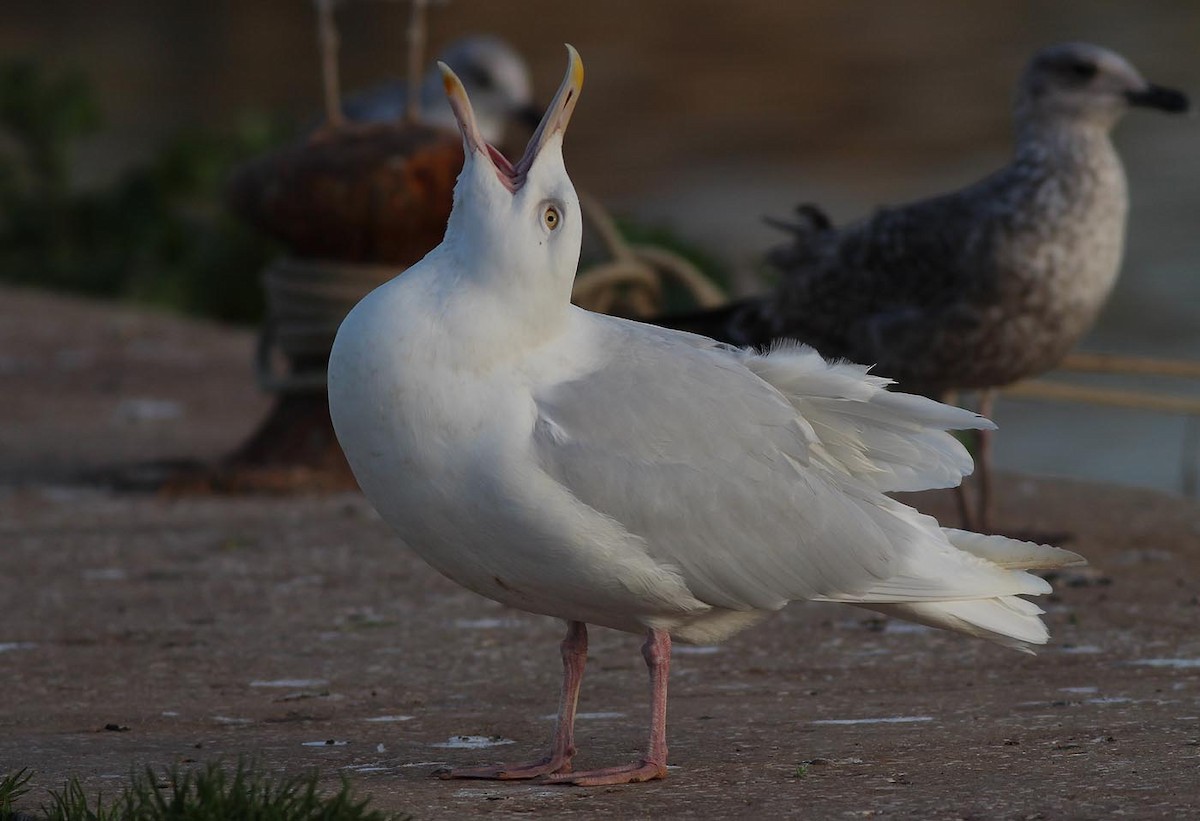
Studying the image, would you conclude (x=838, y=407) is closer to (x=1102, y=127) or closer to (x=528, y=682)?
(x=528, y=682)

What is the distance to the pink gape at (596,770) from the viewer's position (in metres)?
3.99

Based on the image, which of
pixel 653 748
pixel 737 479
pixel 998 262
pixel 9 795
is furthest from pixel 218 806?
pixel 998 262

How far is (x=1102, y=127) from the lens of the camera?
7105 mm

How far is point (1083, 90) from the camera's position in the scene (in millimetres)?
7102

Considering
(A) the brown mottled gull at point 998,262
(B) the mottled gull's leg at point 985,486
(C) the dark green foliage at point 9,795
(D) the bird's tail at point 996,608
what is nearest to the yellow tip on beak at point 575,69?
(D) the bird's tail at point 996,608

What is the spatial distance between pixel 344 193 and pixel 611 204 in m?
14.0

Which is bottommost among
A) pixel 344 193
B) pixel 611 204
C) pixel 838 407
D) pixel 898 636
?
pixel 898 636

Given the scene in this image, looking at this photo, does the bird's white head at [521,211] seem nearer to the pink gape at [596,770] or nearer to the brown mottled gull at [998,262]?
the pink gape at [596,770]

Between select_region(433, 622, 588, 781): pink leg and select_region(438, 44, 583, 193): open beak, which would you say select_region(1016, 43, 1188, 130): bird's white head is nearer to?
select_region(438, 44, 583, 193): open beak

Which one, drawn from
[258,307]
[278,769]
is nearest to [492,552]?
[278,769]

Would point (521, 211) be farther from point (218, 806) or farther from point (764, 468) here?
point (218, 806)

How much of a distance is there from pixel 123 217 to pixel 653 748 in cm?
1096

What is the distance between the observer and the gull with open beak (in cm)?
387

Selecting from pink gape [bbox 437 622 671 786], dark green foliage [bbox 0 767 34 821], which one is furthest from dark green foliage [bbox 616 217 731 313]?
dark green foliage [bbox 0 767 34 821]
